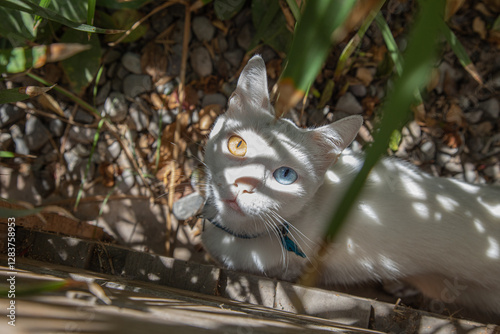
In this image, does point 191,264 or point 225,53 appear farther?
point 225,53

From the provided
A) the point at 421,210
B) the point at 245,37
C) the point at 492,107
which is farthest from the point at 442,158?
the point at 245,37

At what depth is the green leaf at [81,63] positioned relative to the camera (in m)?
1.60

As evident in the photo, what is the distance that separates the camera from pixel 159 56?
1.81 meters

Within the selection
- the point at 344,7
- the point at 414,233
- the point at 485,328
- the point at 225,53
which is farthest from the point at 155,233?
the point at 344,7

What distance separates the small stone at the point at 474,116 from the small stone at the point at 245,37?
129 cm

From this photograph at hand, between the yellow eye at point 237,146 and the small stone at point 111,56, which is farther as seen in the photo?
the small stone at point 111,56

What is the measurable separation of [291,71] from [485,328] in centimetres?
109

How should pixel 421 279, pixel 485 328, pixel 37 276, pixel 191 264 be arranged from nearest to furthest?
1. pixel 37 276
2. pixel 485 328
3. pixel 191 264
4. pixel 421 279

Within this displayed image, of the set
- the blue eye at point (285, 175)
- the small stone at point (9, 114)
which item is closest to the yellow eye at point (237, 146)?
the blue eye at point (285, 175)

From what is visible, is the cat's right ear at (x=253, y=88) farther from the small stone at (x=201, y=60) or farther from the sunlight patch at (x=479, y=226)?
the sunlight patch at (x=479, y=226)

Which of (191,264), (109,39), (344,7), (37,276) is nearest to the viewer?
(344,7)

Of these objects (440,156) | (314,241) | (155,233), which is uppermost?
(440,156)

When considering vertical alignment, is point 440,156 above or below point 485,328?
above

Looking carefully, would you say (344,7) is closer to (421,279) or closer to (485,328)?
(485,328)
